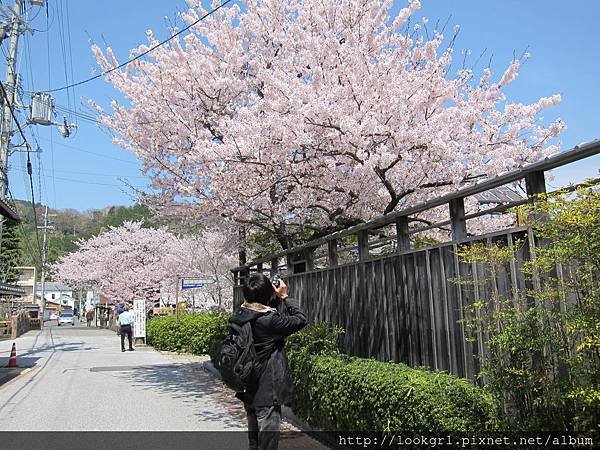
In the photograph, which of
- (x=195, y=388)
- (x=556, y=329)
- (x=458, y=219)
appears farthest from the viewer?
(x=195, y=388)

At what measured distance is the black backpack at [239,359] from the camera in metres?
4.12

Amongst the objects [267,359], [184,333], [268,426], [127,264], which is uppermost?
[127,264]

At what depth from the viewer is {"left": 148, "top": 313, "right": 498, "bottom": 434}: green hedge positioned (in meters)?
3.89

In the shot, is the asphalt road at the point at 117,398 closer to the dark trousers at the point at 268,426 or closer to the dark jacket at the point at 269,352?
the dark trousers at the point at 268,426

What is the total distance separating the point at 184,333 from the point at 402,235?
1486cm

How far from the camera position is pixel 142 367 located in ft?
48.0

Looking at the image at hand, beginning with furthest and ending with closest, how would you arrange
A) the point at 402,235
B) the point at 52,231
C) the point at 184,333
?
the point at 52,231, the point at 184,333, the point at 402,235

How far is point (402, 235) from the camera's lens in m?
6.14

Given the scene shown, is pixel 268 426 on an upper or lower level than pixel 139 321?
lower

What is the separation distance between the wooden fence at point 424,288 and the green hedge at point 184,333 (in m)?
9.21


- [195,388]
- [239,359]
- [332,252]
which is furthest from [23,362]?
[239,359]

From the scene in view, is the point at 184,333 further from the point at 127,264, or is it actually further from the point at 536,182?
the point at 127,264

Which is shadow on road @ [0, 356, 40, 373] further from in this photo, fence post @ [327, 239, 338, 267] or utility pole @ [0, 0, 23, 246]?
fence post @ [327, 239, 338, 267]

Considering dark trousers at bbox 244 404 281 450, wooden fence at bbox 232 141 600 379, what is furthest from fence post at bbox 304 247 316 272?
dark trousers at bbox 244 404 281 450
